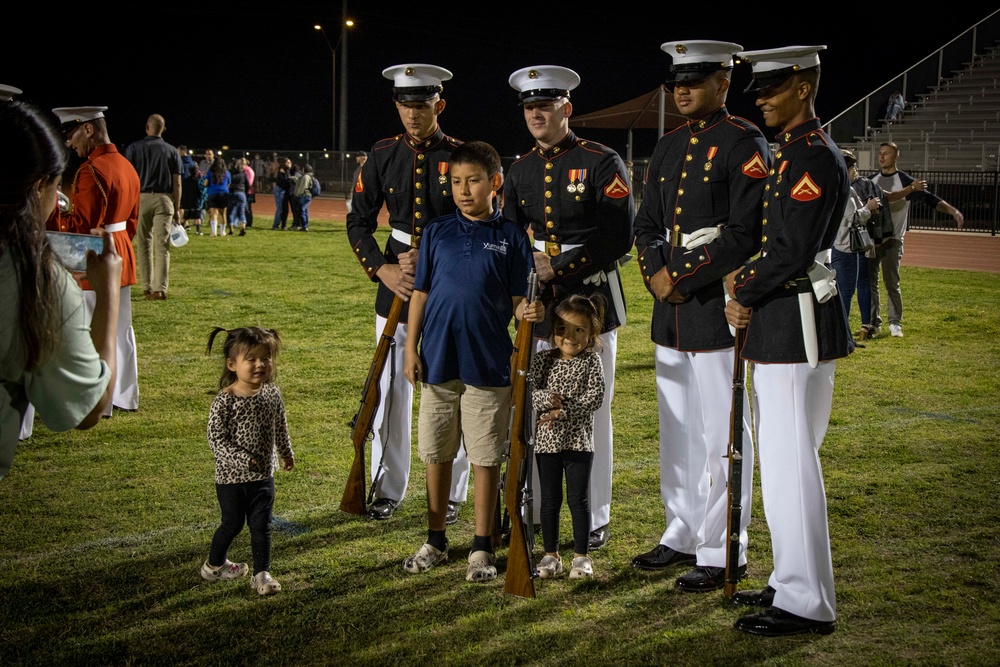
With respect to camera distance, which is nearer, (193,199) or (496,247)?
(496,247)

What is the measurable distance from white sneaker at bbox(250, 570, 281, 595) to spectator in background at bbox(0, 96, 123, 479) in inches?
71.4

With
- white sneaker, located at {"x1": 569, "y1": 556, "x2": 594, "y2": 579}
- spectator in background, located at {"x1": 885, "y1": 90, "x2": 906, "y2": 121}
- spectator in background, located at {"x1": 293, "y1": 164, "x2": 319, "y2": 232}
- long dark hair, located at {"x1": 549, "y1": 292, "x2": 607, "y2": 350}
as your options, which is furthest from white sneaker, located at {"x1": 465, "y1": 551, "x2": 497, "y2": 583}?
spectator in background, located at {"x1": 885, "y1": 90, "x2": 906, "y2": 121}

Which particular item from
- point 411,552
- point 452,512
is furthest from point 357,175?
point 411,552

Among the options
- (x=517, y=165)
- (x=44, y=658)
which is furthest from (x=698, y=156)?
(x=44, y=658)

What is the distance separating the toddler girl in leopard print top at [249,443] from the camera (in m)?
4.33

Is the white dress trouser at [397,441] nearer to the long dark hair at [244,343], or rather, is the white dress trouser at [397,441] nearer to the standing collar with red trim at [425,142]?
the standing collar with red trim at [425,142]

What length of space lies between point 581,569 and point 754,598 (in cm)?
75

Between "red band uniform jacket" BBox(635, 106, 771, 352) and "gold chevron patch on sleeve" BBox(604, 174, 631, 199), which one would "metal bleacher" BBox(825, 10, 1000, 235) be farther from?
"red band uniform jacket" BBox(635, 106, 771, 352)

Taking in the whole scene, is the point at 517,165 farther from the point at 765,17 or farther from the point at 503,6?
the point at 503,6

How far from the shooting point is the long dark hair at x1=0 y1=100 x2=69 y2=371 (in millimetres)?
2477

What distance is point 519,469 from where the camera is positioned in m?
4.36

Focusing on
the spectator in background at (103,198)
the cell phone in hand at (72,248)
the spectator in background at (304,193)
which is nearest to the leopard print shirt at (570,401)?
the cell phone in hand at (72,248)

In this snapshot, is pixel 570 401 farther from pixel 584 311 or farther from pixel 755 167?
pixel 755 167

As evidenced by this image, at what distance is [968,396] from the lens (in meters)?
8.36
